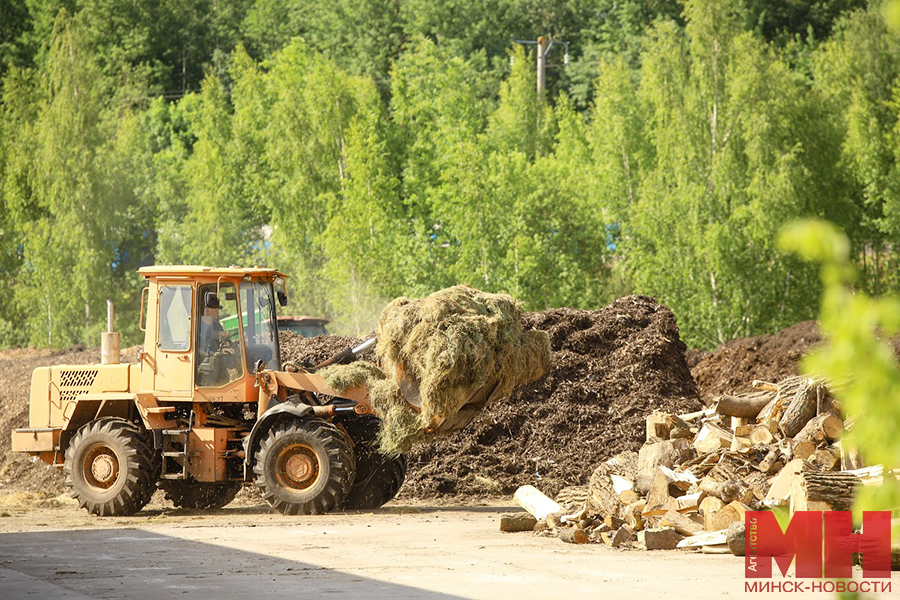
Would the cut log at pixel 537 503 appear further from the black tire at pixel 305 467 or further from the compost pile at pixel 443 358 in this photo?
the black tire at pixel 305 467

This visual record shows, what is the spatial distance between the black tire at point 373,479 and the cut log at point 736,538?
4937mm

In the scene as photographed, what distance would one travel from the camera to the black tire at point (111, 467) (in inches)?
506

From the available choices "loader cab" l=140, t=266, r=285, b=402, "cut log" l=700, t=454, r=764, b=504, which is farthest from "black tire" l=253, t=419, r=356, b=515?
"cut log" l=700, t=454, r=764, b=504

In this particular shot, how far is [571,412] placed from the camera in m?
15.4

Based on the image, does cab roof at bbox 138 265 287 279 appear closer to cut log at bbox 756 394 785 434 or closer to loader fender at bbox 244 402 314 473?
loader fender at bbox 244 402 314 473

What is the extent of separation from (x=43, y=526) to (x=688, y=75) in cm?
2441

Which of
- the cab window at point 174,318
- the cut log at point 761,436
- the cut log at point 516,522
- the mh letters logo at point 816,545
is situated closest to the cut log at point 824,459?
the cut log at point 761,436

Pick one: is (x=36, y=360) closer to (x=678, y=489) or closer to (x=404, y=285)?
(x=404, y=285)

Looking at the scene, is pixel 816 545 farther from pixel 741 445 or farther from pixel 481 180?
pixel 481 180

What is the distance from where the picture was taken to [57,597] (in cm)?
743

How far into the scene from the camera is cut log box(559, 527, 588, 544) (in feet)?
33.6

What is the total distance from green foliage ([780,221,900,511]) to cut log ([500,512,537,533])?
956 cm

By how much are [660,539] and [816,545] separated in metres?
1.50

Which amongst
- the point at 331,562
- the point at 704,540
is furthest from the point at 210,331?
the point at 704,540
